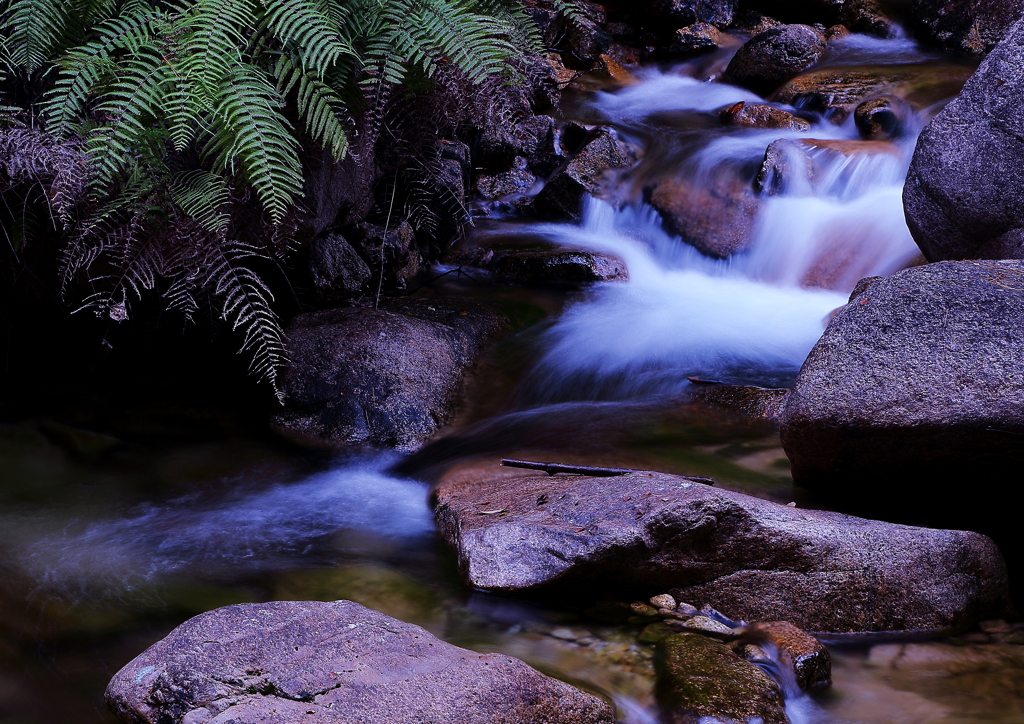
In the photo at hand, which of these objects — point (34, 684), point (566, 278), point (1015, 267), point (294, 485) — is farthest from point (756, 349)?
point (34, 684)

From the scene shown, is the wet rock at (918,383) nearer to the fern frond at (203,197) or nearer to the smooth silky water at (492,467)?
the smooth silky water at (492,467)

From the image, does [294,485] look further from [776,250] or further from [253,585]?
[776,250]

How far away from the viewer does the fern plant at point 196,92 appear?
3143mm

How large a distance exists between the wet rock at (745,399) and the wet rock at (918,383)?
0.91 meters

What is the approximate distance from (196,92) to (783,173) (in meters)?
5.54

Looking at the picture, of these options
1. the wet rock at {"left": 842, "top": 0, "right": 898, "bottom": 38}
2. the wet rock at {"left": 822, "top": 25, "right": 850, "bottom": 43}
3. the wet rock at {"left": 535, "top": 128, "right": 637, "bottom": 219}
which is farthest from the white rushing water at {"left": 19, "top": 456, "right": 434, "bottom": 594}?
the wet rock at {"left": 842, "top": 0, "right": 898, "bottom": 38}

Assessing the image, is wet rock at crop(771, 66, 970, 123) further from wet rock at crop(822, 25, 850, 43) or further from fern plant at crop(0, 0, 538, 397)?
fern plant at crop(0, 0, 538, 397)

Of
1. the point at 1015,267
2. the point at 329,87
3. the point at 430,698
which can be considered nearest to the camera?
the point at 430,698

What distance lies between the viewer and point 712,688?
2.11m

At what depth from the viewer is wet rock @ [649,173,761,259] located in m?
6.97

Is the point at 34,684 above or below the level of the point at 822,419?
below

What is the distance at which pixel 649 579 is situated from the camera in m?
2.66

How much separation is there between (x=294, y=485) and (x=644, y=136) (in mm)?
6426

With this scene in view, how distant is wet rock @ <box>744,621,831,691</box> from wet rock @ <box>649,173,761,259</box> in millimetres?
4962
